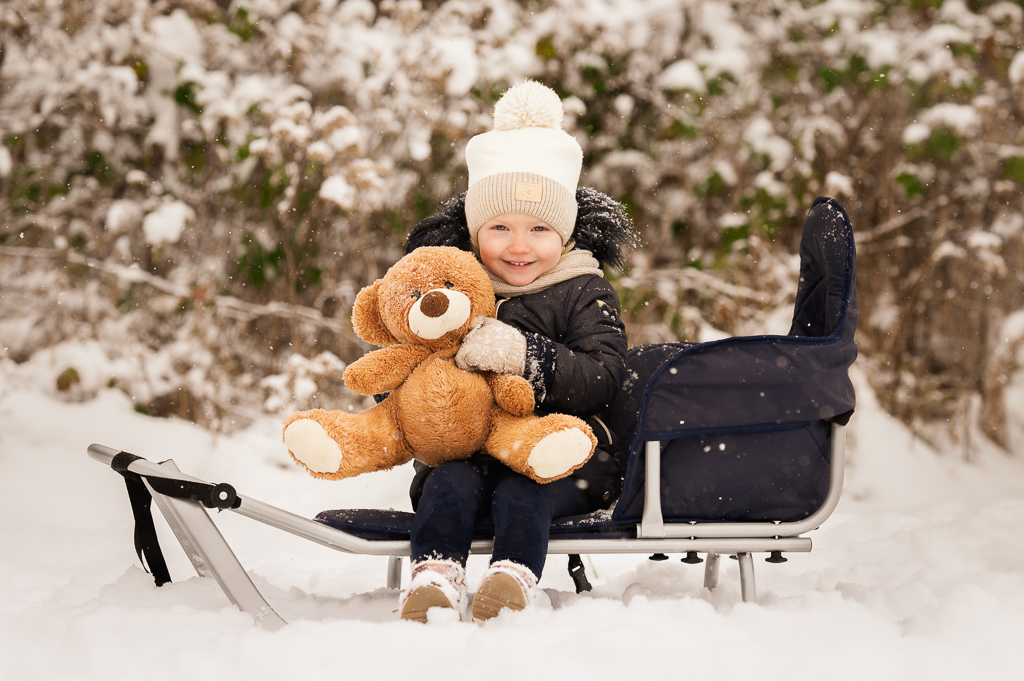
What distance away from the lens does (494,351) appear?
69.9 inches

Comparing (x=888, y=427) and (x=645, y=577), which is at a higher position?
(x=888, y=427)

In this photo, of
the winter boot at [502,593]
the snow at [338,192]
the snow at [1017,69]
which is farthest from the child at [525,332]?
the snow at [1017,69]

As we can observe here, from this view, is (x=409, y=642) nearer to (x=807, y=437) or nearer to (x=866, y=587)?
(x=807, y=437)

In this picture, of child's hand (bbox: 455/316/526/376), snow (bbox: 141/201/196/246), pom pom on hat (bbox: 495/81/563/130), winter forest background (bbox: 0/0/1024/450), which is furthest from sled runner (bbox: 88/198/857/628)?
snow (bbox: 141/201/196/246)

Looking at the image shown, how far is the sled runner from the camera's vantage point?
1.71 meters

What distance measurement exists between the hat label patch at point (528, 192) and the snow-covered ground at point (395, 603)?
0.93 meters

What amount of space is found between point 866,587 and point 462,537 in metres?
1.07

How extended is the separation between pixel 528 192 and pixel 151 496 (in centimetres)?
110

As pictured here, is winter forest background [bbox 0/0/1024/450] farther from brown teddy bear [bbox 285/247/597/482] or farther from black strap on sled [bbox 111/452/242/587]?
brown teddy bear [bbox 285/247/597/482]

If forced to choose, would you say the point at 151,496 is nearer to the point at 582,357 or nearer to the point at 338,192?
the point at 582,357

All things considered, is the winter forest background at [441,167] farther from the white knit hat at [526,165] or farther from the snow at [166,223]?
the white knit hat at [526,165]

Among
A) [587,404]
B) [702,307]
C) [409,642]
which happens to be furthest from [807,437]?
[702,307]

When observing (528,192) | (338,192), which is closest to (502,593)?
(528,192)

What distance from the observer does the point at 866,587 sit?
82.6 inches
